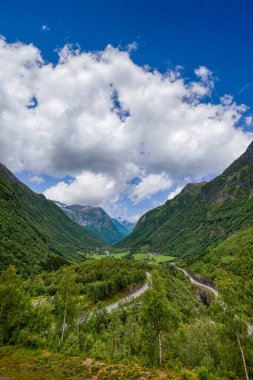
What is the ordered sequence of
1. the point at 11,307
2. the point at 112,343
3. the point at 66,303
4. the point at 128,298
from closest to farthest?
the point at 11,307 → the point at 66,303 → the point at 112,343 → the point at 128,298

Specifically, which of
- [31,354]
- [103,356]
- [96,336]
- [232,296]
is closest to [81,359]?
[103,356]

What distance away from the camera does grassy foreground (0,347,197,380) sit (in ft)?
107

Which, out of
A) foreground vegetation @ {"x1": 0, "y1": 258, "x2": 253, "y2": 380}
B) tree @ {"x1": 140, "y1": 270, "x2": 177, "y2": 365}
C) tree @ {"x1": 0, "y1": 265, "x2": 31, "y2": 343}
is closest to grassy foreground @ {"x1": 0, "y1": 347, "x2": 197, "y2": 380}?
foreground vegetation @ {"x1": 0, "y1": 258, "x2": 253, "y2": 380}

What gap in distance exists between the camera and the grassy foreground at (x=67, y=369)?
32.6 meters

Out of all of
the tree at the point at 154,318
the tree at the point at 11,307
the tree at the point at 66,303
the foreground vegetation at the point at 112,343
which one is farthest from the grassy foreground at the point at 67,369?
the tree at the point at 66,303

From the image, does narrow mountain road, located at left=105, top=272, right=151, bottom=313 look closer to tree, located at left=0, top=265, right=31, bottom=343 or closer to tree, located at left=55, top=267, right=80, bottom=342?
tree, located at left=55, top=267, right=80, bottom=342

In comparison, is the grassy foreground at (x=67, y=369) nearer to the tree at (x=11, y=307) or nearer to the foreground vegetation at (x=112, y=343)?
the foreground vegetation at (x=112, y=343)

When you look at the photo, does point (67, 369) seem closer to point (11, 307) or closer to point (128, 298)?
point (11, 307)

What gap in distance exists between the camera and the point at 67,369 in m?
34.5

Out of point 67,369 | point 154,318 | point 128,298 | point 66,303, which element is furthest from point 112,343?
point 128,298

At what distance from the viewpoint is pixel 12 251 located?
172000 millimetres

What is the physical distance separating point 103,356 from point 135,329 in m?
28.8

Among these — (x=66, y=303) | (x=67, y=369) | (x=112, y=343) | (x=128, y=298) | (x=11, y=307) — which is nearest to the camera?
(x=67, y=369)

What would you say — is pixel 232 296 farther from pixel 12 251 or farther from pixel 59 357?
pixel 12 251
